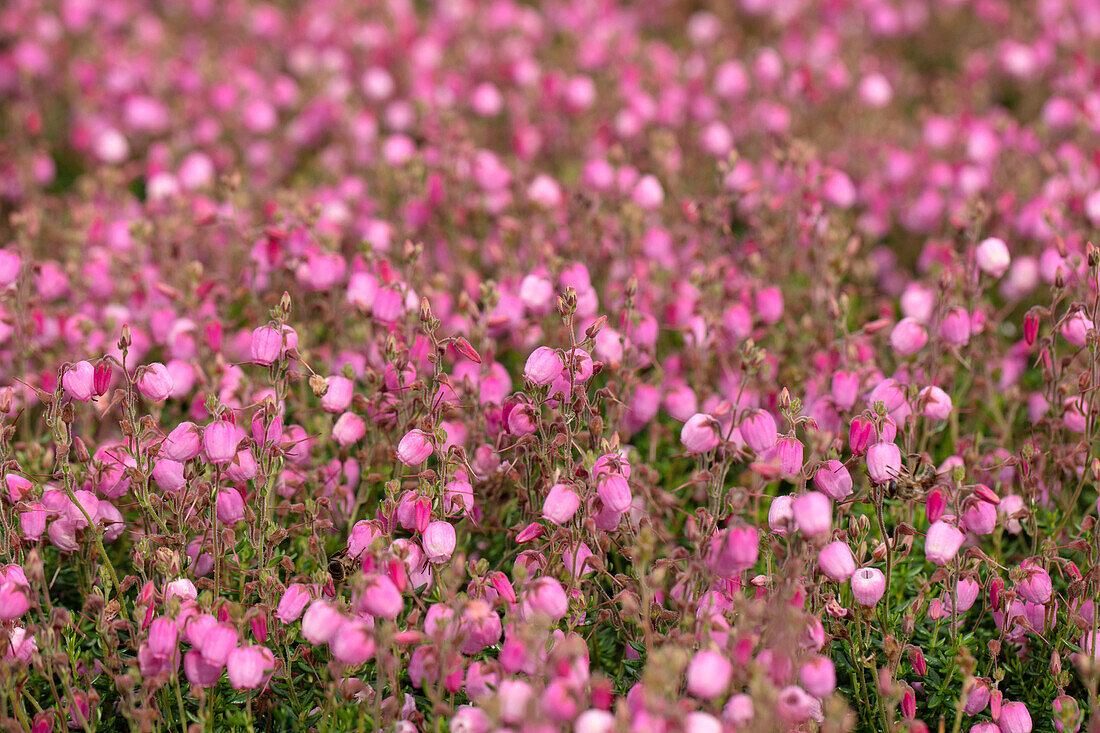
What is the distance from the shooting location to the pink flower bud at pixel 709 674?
2014 mm

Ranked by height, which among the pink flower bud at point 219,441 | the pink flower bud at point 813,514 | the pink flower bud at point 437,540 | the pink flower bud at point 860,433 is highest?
the pink flower bud at point 813,514

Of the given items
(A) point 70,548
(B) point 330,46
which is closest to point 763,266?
(A) point 70,548

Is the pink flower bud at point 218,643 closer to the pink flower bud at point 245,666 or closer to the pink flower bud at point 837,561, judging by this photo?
the pink flower bud at point 245,666

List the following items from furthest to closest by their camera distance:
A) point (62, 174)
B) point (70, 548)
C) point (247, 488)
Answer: point (62, 174)
point (247, 488)
point (70, 548)

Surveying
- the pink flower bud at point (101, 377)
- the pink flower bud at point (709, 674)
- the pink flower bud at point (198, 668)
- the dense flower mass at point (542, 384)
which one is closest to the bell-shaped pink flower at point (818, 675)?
the dense flower mass at point (542, 384)

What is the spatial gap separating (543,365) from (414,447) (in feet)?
1.19

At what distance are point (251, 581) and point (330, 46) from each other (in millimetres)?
3563

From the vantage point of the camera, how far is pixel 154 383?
2619 mm

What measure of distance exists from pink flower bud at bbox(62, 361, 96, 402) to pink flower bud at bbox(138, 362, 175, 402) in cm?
11

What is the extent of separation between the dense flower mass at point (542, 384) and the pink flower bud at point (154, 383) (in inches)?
0.4

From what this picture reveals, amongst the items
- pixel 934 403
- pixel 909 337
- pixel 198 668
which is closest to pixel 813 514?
pixel 934 403

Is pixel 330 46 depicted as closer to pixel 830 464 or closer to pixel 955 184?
pixel 955 184

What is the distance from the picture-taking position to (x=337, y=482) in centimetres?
298

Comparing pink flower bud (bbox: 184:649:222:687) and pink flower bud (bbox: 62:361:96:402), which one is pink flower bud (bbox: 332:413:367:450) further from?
pink flower bud (bbox: 184:649:222:687)
